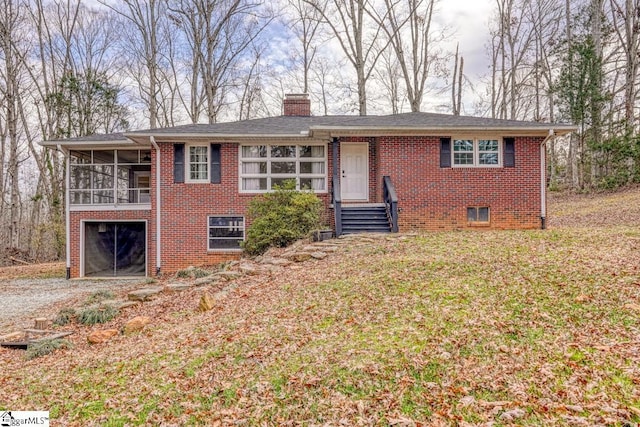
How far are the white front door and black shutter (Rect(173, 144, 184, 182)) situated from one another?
493 cm

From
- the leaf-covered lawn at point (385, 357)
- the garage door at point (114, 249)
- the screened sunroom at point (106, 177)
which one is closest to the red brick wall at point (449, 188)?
the leaf-covered lawn at point (385, 357)

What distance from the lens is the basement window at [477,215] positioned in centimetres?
1169

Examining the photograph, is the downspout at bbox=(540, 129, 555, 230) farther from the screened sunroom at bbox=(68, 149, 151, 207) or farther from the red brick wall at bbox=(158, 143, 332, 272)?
the screened sunroom at bbox=(68, 149, 151, 207)

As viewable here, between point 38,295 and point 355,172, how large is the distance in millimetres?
9191

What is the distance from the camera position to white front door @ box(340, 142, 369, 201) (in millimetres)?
12586

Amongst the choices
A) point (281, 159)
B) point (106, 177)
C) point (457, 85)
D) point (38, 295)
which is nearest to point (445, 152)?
point (281, 159)

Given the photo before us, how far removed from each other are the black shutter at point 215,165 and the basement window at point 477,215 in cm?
761

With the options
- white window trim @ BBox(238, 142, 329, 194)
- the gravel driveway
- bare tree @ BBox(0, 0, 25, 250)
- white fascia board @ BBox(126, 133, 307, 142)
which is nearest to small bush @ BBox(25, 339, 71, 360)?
the gravel driveway

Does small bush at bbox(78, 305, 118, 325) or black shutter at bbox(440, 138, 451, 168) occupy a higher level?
black shutter at bbox(440, 138, 451, 168)

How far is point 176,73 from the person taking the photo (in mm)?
24500

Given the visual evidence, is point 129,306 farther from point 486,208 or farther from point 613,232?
point 613,232

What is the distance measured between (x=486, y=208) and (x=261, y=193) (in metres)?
6.78

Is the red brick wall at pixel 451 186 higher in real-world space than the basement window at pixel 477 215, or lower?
higher

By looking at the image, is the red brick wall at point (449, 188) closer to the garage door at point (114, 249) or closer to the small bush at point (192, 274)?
the small bush at point (192, 274)
